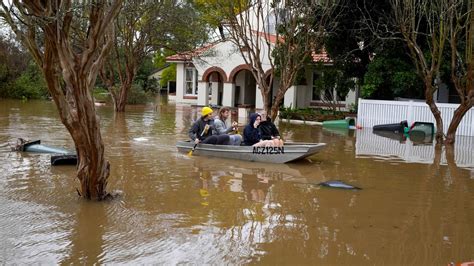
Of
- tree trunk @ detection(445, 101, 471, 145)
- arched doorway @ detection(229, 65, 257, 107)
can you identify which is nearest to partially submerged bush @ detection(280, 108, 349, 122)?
tree trunk @ detection(445, 101, 471, 145)

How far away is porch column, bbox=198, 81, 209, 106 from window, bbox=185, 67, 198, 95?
304 cm

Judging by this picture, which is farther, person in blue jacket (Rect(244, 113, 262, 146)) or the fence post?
the fence post

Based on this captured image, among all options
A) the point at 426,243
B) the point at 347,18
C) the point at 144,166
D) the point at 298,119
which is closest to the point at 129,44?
the point at 298,119

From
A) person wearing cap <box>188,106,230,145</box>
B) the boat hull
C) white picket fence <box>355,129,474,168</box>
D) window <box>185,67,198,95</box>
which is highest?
window <box>185,67,198,95</box>

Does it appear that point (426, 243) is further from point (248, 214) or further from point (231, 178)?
point (231, 178)

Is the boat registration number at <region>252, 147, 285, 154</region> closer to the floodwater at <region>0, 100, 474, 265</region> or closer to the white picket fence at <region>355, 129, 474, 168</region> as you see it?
the floodwater at <region>0, 100, 474, 265</region>

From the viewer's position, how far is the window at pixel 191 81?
38.3 m

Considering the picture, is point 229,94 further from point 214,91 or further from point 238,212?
point 238,212

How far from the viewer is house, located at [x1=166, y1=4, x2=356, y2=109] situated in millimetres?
31422

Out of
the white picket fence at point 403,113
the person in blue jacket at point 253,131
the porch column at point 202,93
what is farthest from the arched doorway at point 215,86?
the person in blue jacket at point 253,131

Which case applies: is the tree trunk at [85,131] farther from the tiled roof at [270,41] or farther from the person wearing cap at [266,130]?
the tiled roof at [270,41]

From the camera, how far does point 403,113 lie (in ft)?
68.7

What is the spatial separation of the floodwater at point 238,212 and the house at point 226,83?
1869cm

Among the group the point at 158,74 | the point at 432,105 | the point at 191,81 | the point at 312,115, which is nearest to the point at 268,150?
the point at 432,105
